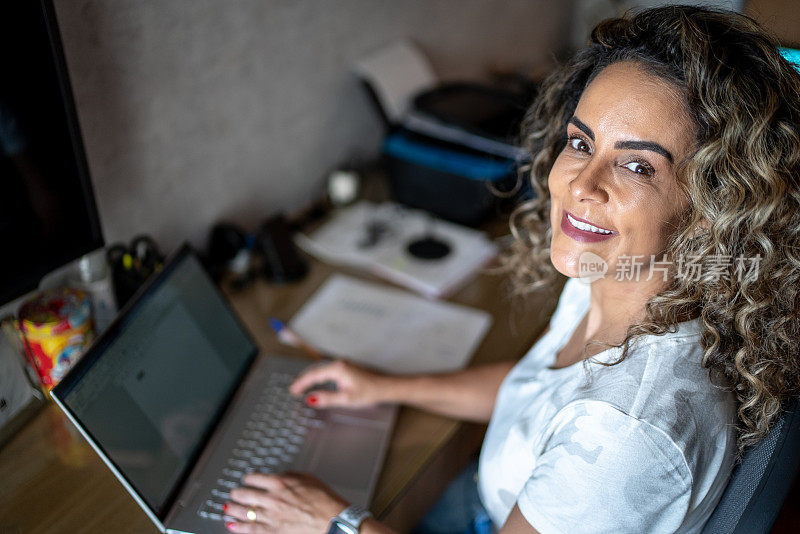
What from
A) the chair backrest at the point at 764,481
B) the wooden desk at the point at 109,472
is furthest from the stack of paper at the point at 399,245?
the chair backrest at the point at 764,481

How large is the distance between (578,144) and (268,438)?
0.68 metres

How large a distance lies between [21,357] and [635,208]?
0.96 meters

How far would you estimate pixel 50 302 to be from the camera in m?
1.02

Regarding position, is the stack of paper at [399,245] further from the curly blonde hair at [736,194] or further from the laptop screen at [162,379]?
the curly blonde hair at [736,194]

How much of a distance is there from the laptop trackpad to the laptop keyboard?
4cm

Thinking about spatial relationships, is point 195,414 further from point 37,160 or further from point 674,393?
point 674,393

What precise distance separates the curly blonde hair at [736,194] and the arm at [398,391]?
1.18 feet

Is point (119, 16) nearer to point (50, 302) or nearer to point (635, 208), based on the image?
point (50, 302)

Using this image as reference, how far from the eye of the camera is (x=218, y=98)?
1.29m

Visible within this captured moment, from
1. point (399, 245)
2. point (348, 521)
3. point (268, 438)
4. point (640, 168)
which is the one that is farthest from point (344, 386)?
point (640, 168)

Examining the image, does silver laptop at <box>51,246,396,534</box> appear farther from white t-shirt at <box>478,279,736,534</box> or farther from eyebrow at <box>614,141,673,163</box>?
eyebrow at <box>614,141,673,163</box>

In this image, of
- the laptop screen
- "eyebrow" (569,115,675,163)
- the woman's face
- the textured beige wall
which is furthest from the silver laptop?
"eyebrow" (569,115,675,163)

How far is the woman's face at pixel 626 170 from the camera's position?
0.74m

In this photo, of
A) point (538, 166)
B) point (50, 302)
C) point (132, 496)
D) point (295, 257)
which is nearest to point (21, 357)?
point (50, 302)
